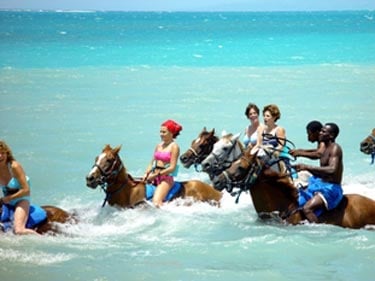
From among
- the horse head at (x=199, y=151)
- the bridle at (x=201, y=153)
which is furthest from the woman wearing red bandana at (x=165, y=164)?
the bridle at (x=201, y=153)

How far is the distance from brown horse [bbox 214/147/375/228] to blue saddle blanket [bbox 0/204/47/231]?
2.31 meters

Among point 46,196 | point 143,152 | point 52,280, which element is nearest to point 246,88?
point 143,152

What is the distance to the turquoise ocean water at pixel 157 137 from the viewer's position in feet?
35.9

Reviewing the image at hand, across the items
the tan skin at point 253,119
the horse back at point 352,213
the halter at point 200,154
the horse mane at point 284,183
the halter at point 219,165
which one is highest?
the tan skin at point 253,119

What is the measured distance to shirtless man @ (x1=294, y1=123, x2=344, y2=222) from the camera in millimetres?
11336

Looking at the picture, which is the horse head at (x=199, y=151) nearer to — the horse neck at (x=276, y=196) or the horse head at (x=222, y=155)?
the horse head at (x=222, y=155)

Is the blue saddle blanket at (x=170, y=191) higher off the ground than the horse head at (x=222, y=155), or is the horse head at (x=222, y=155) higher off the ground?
the horse head at (x=222, y=155)

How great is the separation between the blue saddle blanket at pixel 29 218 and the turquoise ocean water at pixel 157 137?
229 mm

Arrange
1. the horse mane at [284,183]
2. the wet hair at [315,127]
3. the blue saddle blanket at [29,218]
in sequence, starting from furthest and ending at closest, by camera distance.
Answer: the wet hair at [315,127]
the horse mane at [284,183]
the blue saddle blanket at [29,218]

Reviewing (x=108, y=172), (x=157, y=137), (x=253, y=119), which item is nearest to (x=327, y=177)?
(x=108, y=172)

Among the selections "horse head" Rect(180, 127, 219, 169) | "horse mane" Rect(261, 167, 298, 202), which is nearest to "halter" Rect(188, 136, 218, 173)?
"horse head" Rect(180, 127, 219, 169)

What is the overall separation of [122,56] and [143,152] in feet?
114

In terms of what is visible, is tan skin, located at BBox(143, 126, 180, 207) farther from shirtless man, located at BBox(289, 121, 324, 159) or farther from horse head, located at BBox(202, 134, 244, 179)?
shirtless man, located at BBox(289, 121, 324, 159)

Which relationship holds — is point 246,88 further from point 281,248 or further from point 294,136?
point 281,248
